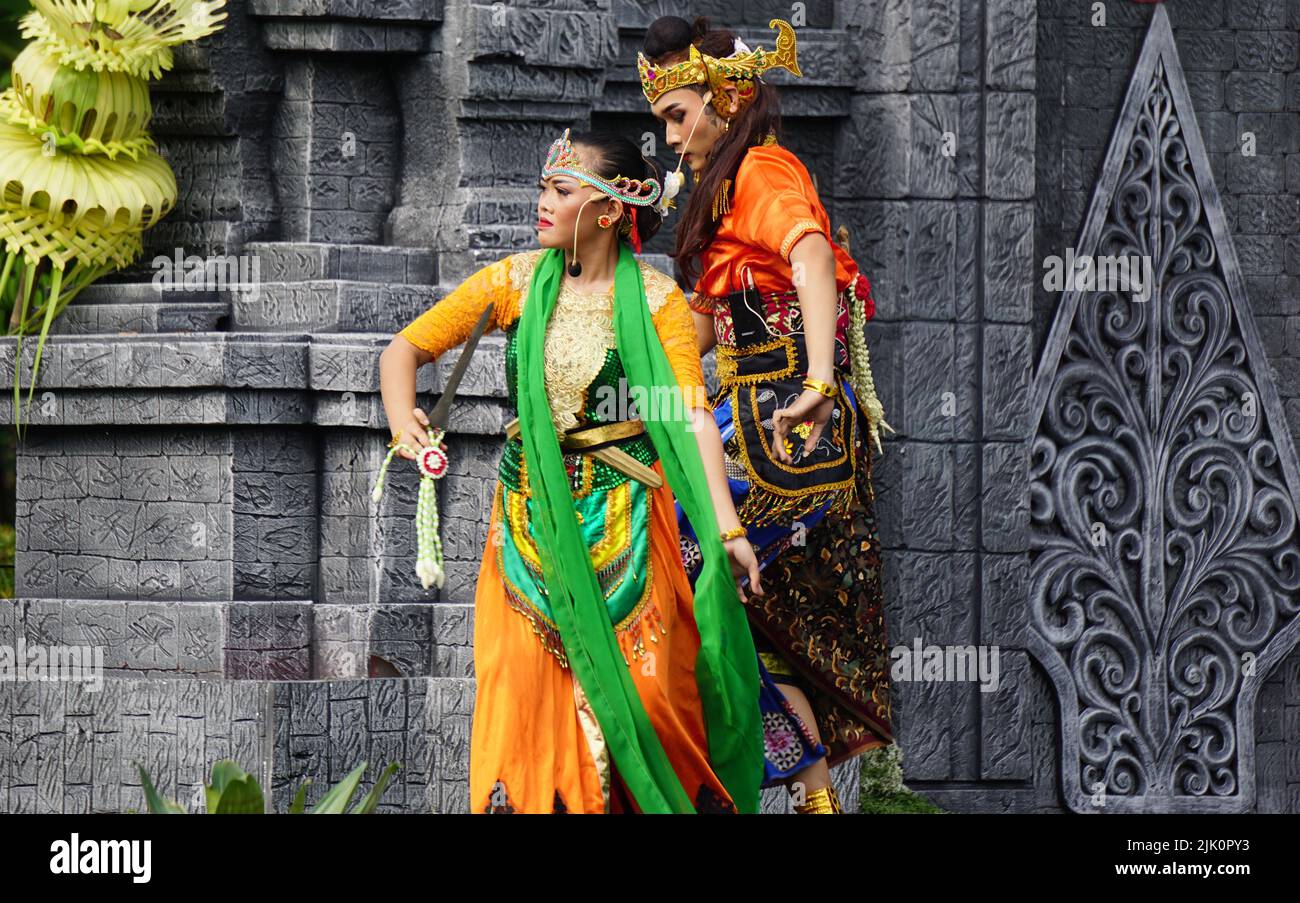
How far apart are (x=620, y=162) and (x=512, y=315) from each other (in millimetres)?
500

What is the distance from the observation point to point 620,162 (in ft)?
20.7

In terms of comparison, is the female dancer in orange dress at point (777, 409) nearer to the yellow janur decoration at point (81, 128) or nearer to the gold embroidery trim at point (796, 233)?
the gold embroidery trim at point (796, 233)

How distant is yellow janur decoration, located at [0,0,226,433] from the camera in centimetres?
763

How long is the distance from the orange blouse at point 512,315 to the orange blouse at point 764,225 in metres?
0.45

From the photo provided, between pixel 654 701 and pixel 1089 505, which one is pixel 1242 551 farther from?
pixel 654 701

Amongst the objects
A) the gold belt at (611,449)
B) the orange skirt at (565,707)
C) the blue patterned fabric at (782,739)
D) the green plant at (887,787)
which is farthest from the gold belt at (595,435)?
the green plant at (887,787)

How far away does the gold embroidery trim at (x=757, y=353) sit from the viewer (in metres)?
6.88

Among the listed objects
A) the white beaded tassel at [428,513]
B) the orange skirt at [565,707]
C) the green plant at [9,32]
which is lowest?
the orange skirt at [565,707]

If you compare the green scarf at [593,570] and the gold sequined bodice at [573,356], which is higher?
the gold sequined bodice at [573,356]

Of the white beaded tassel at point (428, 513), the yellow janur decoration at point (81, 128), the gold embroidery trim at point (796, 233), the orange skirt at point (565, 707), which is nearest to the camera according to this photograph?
the white beaded tassel at point (428, 513)

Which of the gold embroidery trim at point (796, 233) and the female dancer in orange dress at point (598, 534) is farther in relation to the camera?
the gold embroidery trim at point (796, 233)

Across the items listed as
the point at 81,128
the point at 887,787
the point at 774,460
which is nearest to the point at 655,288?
the point at 774,460

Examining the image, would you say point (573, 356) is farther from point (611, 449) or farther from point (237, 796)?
point (237, 796)

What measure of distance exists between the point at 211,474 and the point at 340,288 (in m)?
0.74
